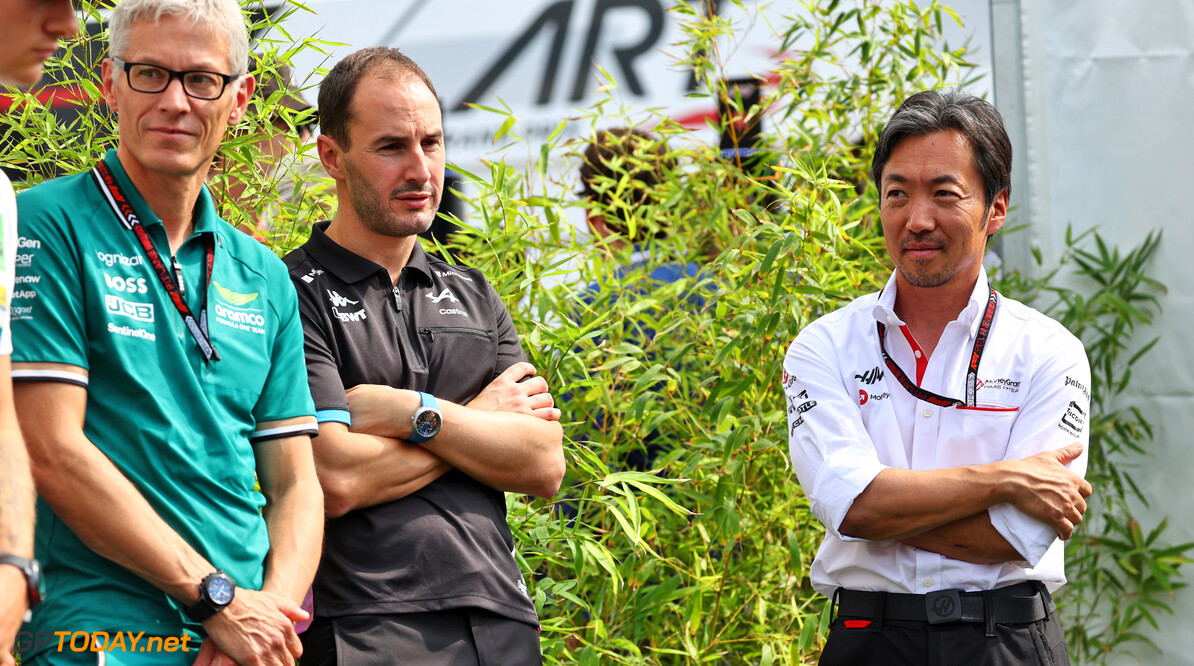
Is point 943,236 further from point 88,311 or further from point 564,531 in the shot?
point 88,311

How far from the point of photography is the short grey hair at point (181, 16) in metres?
1.82

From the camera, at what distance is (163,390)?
173cm

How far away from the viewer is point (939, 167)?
238cm

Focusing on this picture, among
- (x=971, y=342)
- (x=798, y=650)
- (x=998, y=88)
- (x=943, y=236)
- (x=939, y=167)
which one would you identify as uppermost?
(x=998, y=88)

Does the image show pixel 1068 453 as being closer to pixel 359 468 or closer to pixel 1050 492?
pixel 1050 492

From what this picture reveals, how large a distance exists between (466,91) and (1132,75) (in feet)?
8.89

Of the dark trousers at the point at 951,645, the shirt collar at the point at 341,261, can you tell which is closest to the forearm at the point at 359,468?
the shirt collar at the point at 341,261

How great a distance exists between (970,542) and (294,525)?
1.29 meters

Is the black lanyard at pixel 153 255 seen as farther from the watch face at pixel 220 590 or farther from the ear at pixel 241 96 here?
the watch face at pixel 220 590

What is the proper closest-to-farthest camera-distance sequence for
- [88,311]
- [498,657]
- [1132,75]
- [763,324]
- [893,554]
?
1. [88,311]
2. [498,657]
3. [893,554]
4. [763,324]
5. [1132,75]

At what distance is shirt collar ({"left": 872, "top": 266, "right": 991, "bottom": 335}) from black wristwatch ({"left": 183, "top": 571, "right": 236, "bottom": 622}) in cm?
148

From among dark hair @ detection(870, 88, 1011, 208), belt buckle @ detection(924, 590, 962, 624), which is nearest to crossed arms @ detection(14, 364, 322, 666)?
belt buckle @ detection(924, 590, 962, 624)

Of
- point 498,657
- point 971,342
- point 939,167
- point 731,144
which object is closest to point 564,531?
point 498,657

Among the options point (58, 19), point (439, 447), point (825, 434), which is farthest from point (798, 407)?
point (58, 19)
